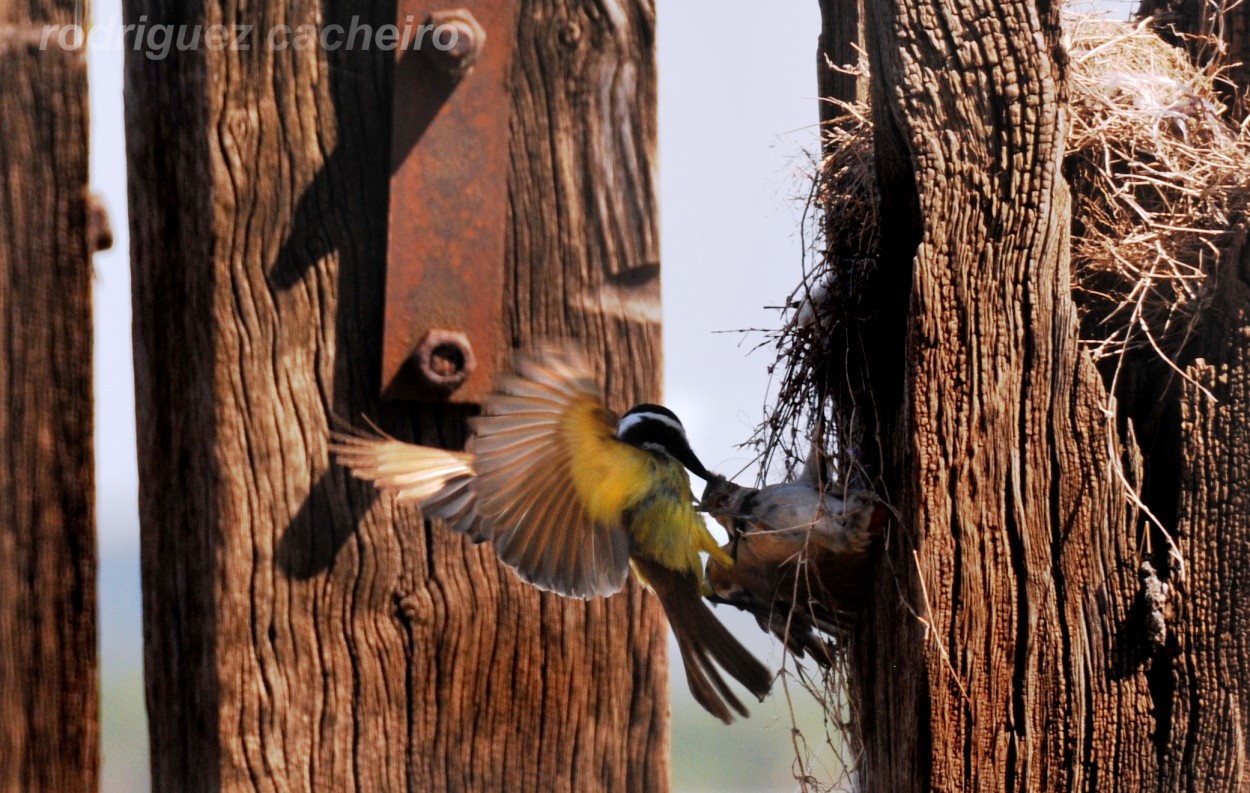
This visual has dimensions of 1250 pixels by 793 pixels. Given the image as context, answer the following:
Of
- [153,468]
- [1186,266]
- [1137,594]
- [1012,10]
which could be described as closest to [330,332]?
Result: [153,468]

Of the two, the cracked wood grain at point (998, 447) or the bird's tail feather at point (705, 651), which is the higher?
the cracked wood grain at point (998, 447)

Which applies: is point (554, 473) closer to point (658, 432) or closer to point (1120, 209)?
point (658, 432)

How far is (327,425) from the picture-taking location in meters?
1.72

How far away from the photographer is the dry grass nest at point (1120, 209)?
77.2 inches

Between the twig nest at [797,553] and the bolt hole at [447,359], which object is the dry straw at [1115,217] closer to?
the twig nest at [797,553]

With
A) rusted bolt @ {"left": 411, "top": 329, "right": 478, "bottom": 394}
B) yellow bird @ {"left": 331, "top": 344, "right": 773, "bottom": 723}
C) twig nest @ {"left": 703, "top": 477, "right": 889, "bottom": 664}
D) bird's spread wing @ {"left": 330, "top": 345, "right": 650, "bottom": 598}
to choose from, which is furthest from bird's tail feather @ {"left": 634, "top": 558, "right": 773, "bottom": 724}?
rusted bolt @ {"left": 411, "top": 329, "right": 478, "bottom": 394}

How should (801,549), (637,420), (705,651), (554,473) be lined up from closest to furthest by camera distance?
(801,549), (637,420), (554,473), (705,651)

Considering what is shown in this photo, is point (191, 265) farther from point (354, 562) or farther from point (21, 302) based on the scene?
point (354, 562)

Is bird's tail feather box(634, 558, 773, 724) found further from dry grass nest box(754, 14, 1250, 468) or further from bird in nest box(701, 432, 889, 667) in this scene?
dry grass nest box(754, 14, 1250, 468)

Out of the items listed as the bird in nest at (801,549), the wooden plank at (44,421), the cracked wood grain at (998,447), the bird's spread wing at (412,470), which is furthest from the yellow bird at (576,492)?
the cracked wood grain at (998,447)

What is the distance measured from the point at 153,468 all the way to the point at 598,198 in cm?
77

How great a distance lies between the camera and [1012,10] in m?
1.72

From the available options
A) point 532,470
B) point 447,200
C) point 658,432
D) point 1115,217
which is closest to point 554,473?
point 532,470

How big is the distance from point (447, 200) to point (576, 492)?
0.71m
